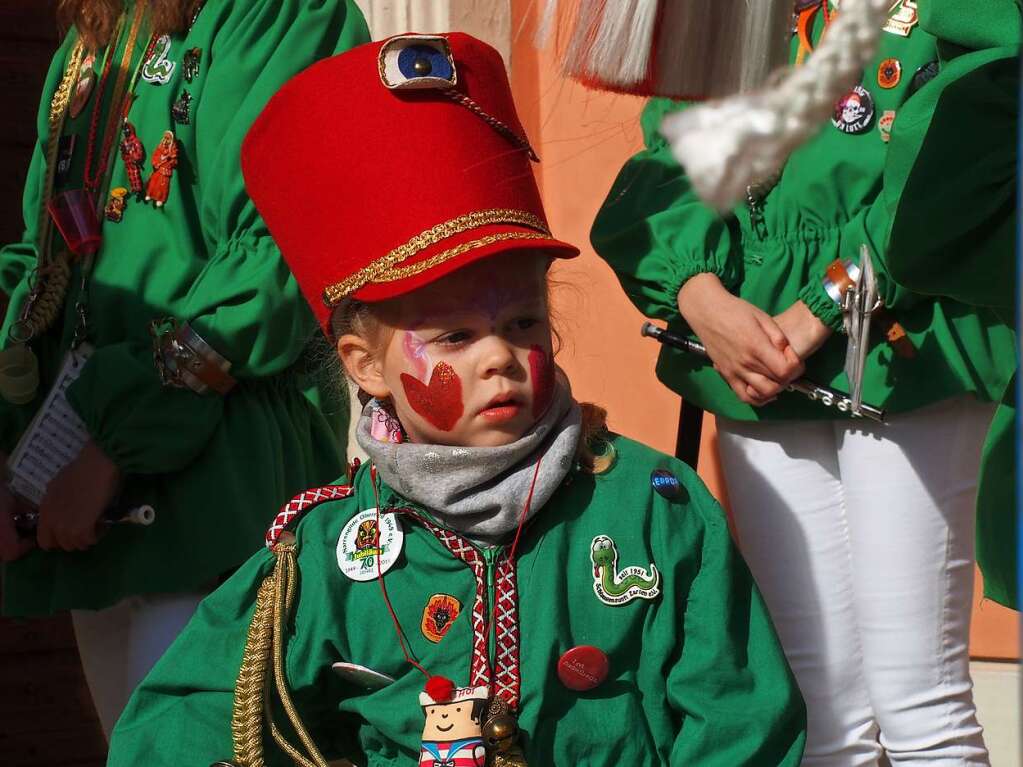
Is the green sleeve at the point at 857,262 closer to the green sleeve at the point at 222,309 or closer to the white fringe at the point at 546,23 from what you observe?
the green sleeve at the point at 222,309

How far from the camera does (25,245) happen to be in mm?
2961

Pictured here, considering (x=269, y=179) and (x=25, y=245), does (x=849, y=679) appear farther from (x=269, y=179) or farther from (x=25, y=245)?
(x=25, y=245)

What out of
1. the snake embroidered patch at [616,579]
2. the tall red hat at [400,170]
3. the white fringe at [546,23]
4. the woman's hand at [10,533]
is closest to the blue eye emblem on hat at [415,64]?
the tall red hat at [400,170]

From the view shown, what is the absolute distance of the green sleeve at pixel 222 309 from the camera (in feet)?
8.04

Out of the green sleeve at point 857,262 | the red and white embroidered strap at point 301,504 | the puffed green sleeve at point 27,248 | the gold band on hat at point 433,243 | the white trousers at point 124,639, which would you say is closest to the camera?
the gold band on hat at point 433,243

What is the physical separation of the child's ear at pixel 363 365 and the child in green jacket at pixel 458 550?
2 cm

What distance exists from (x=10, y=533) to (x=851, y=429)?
144cm

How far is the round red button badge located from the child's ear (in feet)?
1.57

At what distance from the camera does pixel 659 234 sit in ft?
8.81

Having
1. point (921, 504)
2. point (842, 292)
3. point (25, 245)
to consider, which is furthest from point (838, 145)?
point (25, 245)

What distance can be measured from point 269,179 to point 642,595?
2.70 feet

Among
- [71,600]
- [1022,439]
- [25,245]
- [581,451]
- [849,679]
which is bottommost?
[849,679]

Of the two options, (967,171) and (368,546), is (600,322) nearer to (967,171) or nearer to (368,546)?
(368,546)

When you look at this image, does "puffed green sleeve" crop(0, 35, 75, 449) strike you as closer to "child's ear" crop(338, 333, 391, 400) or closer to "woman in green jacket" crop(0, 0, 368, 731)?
"woman in green jacket" crop(0, 0, 368, 731)
